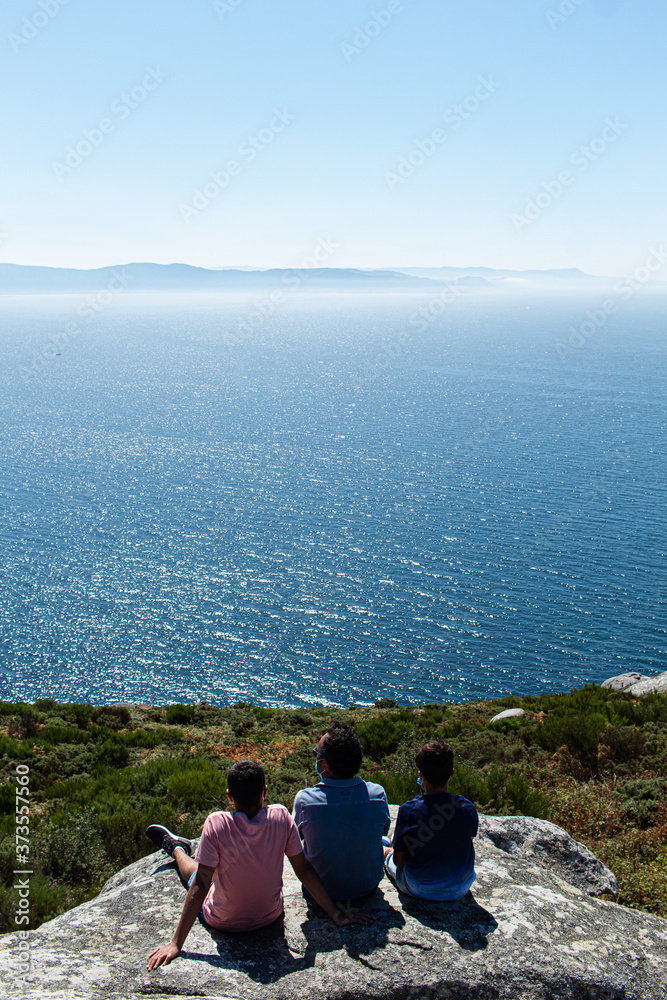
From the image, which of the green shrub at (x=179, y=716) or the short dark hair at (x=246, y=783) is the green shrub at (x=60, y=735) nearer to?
the green shrub at (x=179, y=716)

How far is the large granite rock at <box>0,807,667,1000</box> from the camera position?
4.37 meters

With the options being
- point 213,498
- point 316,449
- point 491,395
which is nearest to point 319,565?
point 213,498

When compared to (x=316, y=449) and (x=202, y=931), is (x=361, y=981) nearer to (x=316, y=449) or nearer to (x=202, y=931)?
(x=202, y=931)

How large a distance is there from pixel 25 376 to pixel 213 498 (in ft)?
377

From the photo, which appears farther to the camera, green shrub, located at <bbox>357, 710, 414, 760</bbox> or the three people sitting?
green shrub, located at <bbox>357, 710, 414, 760</bbox>

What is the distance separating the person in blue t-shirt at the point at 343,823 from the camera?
17.0ft

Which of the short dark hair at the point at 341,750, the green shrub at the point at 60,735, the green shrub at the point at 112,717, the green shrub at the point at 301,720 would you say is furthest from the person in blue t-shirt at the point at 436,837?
the green shrub at the point at 112,717

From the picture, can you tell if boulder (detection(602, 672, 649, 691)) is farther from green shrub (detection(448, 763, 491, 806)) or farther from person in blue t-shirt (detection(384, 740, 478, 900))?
person in blue t-shirt (detection(384, 740, 478, 900))

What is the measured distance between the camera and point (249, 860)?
4918 millimetres

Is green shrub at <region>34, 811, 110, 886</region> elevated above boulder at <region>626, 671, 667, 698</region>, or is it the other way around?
green shrub at <region>34, 811, 110, 886</region>

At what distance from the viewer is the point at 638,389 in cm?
11944

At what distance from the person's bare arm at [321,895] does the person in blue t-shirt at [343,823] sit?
6.4 inches

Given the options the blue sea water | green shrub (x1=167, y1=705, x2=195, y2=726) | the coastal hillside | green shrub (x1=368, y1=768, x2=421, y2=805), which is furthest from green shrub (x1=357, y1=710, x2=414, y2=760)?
the blue sea water

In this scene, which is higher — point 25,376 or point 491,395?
point 25,376
